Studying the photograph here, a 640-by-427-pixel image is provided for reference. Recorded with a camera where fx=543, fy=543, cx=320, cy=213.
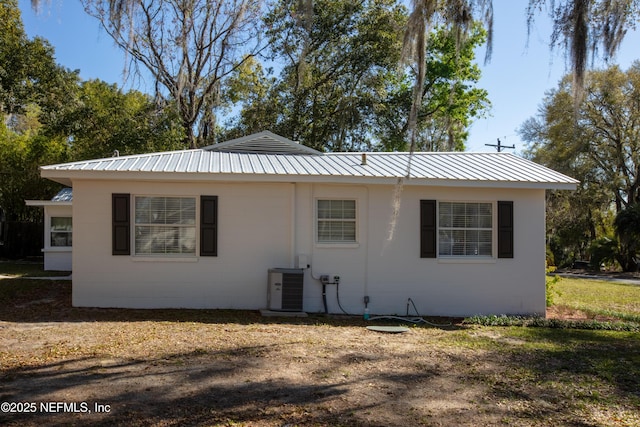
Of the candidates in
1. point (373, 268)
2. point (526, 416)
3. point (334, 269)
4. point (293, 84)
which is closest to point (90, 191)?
point (334, 269)

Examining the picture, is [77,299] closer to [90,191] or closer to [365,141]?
[90,191]

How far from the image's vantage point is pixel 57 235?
57.5 feet

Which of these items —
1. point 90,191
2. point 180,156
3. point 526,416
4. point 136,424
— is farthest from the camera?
point 180,156

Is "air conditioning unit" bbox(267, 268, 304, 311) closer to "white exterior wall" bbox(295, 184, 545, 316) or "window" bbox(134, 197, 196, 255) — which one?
"white exterior wall" bbox(295, 184, 545, 316)

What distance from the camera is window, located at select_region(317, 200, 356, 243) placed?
10258 mm

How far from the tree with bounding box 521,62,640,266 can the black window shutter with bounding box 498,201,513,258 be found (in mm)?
19175

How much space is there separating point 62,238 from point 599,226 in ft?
110

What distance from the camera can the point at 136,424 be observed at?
4094mm

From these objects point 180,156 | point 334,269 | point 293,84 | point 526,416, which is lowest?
point 526,416

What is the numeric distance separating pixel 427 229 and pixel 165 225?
4.87 metres

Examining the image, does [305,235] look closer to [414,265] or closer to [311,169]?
[311,169]

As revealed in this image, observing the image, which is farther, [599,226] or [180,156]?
[599,226]

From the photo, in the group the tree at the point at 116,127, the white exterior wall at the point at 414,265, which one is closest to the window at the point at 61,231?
the tree at the point at 116,127

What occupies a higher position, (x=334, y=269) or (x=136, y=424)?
(x=334, y=269)
